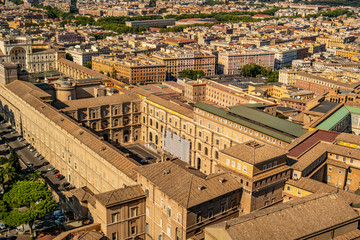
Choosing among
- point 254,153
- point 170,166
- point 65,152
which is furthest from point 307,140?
point 65,152

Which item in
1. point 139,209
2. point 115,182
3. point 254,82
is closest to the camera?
point 139,209

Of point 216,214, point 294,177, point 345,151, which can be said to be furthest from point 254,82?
point 216,214

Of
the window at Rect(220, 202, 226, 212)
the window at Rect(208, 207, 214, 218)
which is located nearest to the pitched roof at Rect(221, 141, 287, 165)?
the window at Rect(220, 202, 226, 212)

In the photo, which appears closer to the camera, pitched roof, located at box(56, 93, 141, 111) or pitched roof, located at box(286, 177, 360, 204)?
pitched roof, located at box(286, 177, 360, 204)

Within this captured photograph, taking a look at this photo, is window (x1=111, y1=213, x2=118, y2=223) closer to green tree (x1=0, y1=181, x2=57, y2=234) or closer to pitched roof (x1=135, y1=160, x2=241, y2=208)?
pitched roof (x1=135, y1=160, x2=241, y2=208)

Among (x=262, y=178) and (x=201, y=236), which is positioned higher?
(x=262, y=178)

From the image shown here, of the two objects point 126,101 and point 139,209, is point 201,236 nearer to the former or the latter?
point 139,209

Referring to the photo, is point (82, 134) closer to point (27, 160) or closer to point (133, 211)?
point (27, 160)
